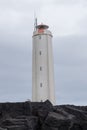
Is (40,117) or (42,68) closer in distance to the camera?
(40,117)

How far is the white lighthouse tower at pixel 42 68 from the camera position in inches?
1126

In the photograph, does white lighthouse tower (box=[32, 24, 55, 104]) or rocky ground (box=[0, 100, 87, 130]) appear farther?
white lighthouse tower (box=[32, 24, 55, 104])

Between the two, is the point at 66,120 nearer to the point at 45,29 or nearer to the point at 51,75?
the point at 51,75

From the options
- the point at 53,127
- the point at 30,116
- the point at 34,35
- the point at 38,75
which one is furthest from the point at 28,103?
the point at 34,35

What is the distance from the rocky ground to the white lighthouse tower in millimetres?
12518

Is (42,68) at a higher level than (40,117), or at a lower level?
higher

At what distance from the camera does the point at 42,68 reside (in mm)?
29156

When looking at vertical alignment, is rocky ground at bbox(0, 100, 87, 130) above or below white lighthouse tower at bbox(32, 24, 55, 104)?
below

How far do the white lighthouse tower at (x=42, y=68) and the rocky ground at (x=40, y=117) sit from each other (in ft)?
41.1

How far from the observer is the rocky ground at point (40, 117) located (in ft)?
43.8

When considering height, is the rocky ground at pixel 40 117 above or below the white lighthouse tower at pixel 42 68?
below

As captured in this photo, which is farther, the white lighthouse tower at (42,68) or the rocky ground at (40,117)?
the white lighthouse tower at (42,68)

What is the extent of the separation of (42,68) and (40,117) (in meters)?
14.6

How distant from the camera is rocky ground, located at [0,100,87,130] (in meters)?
13.3
